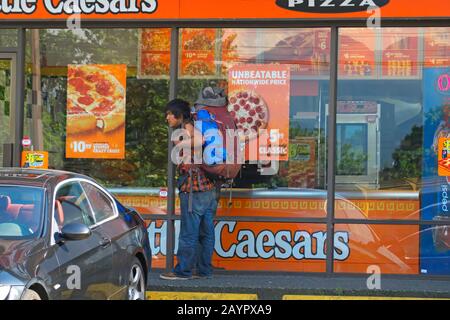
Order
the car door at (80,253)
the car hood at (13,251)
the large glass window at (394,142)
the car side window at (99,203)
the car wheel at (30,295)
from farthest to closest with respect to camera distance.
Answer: the large glass window at (394,142)
the car side window at (99,203)
the car door at (80,253)
the car hood at (13,251)
the car wheel at (30,295)

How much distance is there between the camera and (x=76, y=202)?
19.0ft

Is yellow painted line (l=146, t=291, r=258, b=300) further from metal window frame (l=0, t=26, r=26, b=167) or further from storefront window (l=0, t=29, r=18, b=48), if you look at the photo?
storefront window (l=0, t=29, r=18, b=48)

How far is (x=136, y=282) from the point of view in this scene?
644cm

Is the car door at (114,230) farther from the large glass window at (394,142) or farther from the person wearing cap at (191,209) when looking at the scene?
the large glass window at (394,142)

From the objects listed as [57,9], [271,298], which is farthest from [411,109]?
[57,9]

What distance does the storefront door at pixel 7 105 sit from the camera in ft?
29.6

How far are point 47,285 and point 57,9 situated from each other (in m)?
5.04

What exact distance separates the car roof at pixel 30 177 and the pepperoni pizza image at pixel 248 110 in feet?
10.8

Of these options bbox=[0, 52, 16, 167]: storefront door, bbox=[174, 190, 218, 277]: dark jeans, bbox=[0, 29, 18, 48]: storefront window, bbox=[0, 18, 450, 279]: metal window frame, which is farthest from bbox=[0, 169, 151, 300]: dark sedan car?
bbox=[0, 29, 18, 48]: storefront window

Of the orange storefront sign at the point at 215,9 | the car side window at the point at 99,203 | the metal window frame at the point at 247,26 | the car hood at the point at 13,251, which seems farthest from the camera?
the metal window frame at the point at 247,26

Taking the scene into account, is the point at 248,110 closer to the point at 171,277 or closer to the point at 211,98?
the point at 211,98

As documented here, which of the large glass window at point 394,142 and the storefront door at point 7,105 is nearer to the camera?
the large glass window at point 394,142

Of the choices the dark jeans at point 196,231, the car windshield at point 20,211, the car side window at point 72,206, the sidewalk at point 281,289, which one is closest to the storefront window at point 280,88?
the dark jeans at point 196,231
